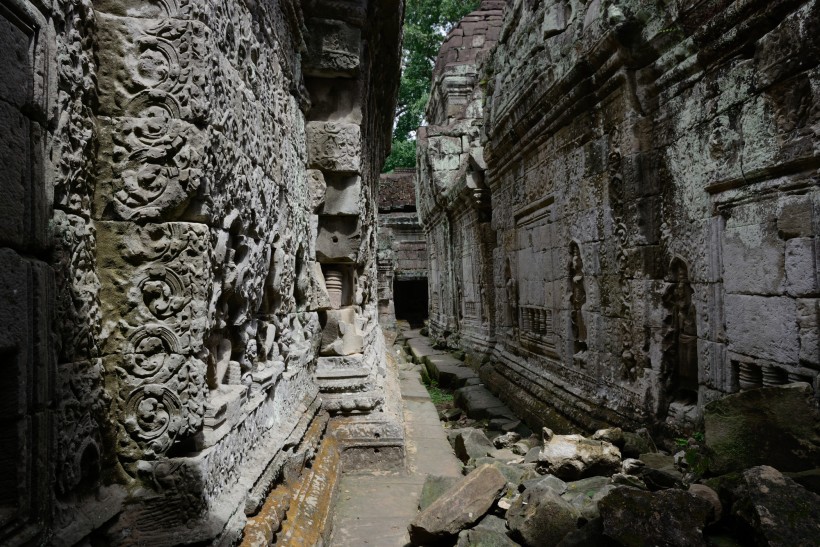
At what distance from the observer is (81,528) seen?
1.67 metres

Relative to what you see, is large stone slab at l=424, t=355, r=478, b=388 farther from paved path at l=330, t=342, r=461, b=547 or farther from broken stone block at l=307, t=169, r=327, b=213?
broken stone block at l=307, t=169, r=327, b=213

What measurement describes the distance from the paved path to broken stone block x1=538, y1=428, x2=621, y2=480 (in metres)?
0.92

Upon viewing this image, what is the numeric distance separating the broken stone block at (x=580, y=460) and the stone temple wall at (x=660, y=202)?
27.6 inches

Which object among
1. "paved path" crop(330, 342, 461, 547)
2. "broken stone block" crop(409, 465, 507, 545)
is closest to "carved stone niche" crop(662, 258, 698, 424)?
"broken stone block" crop(409, 465, 507, 545)

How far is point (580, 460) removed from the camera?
3.81 meters

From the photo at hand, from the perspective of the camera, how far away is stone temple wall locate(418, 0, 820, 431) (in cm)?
324

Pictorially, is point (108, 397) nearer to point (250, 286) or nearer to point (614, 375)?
point (250, 286)

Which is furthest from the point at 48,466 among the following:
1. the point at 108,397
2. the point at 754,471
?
the point at 754,471

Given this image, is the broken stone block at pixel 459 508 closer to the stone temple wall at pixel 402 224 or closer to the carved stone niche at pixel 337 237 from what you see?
the carved stone niche at pixel 337 237

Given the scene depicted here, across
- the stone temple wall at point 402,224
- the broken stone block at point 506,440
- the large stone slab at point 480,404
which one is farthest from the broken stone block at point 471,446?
the stone temple wall at point 402,224

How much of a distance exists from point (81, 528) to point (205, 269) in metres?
0.94

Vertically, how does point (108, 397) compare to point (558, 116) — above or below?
below

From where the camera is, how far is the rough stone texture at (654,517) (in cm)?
233

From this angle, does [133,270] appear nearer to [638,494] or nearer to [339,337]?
[638,494]
